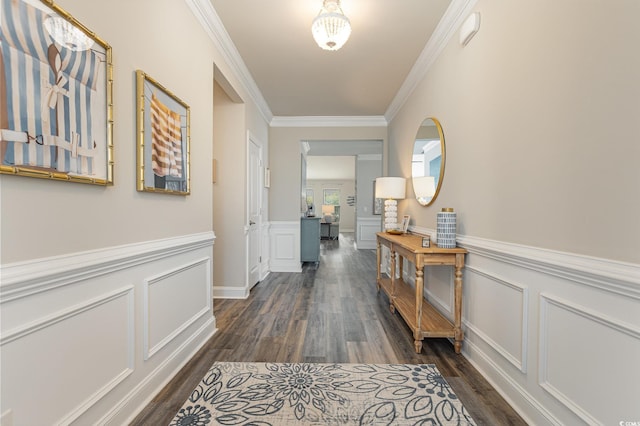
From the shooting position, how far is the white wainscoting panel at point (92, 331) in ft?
3.17

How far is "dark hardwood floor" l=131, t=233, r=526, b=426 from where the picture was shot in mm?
1646

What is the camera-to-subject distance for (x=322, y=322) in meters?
2.76

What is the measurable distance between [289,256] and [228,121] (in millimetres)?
2457

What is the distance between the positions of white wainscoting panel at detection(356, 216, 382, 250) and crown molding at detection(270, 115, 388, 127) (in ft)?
12.6

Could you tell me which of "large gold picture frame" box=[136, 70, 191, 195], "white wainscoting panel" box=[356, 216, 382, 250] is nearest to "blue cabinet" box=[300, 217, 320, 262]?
"white wainscoting panel" box=[356, 216, 382, 250]

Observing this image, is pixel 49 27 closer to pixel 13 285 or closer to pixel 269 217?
pixel 13 285

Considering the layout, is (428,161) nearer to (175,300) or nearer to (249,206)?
(249,206)

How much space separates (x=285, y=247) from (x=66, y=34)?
4.09 m

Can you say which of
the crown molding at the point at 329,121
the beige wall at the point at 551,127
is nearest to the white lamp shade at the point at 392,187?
the beige wall at the point at 551,127

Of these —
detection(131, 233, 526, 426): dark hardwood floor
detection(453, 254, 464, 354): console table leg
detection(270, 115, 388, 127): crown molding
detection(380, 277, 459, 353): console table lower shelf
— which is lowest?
detection(131, 233, 526, 426): dark hardwood floor

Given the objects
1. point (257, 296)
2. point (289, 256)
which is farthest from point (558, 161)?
point (289, 256)

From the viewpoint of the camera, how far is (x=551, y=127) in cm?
137

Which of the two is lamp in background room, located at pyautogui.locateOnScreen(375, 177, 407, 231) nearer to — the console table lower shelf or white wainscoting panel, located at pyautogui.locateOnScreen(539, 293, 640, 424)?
the console table lower shelf

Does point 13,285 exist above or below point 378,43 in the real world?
below
